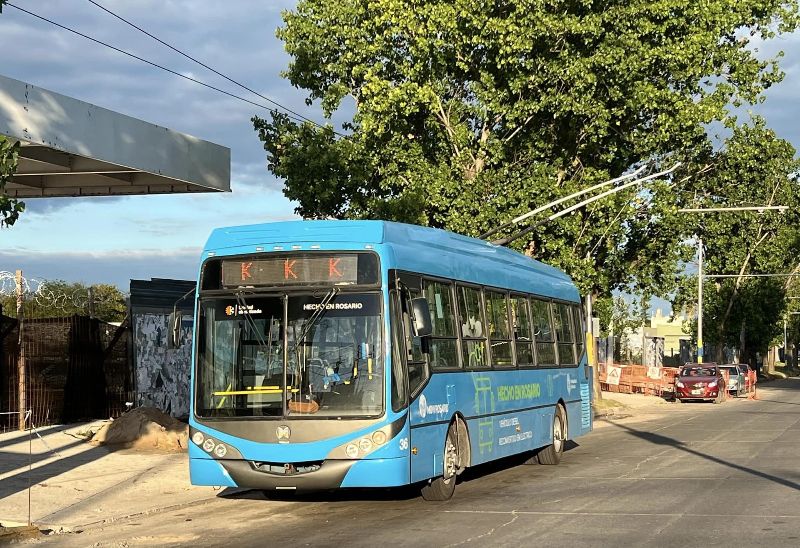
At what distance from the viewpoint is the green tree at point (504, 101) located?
31766 mm

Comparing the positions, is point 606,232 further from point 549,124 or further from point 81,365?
point 81,365

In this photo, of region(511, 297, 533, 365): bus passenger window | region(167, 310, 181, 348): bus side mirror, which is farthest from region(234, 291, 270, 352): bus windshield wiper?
region(511, 297, 533, 365): bus passenger window

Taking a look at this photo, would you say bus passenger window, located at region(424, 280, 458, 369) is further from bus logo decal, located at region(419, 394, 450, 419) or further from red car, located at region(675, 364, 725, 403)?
red car, located at region(675, 364, 725, 403)

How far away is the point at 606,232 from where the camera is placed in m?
34.8

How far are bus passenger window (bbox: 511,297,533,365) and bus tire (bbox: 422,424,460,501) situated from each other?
3.40 meters

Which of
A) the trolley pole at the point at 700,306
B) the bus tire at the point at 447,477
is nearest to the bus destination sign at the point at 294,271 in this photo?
the bus tire at the point at 447,477

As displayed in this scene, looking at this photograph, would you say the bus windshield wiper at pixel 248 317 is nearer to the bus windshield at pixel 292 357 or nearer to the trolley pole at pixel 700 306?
the bus windshield at pixel 292 357

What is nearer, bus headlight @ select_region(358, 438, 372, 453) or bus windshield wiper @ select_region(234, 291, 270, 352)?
bus headlight @ select_region(358, 438, 372, 453)

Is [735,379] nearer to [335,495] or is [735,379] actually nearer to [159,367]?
[159,367]

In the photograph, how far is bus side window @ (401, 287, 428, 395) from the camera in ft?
43.4

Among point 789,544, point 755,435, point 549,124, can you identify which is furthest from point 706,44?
point 789,544

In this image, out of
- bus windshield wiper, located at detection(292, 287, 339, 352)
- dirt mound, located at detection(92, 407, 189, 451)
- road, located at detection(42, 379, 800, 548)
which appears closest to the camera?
road, located at detection(42, 379, 800, 548)

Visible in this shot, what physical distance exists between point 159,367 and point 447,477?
12183 millimetres

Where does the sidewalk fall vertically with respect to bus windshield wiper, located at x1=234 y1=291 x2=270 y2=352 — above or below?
below
